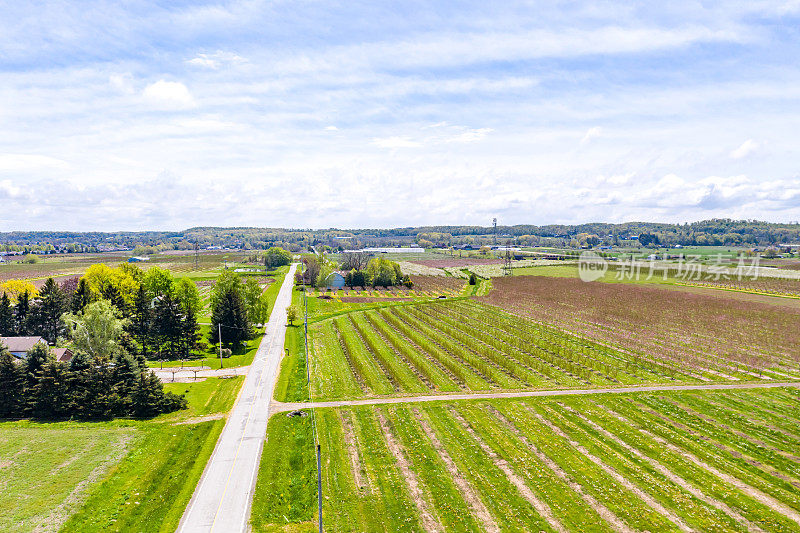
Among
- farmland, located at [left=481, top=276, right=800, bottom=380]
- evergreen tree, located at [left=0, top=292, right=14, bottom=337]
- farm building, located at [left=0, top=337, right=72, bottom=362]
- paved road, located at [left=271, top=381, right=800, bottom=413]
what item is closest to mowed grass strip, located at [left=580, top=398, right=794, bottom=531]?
paved road, located at [left=271, top=381, right=800, bottom=413]

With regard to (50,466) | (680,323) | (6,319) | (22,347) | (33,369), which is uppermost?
(6,319)

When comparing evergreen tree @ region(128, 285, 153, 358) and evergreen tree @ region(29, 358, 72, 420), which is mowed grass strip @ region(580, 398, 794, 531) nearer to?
evergreen tree @ region(29, 358, 72, 420)

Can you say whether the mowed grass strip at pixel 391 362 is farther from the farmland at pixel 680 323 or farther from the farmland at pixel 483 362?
the farmland at pixel 680 323

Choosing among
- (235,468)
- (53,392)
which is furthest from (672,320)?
(53,392)

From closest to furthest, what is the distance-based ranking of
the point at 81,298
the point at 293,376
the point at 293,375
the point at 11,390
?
the point at 11,390 → the point at 293,376 → the point at 293,375 → the point at 81,298

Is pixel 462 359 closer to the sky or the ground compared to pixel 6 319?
closer to the ground

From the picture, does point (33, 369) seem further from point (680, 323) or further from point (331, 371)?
point (680, 323)

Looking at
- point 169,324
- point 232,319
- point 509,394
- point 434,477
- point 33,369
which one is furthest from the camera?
point 232,319
